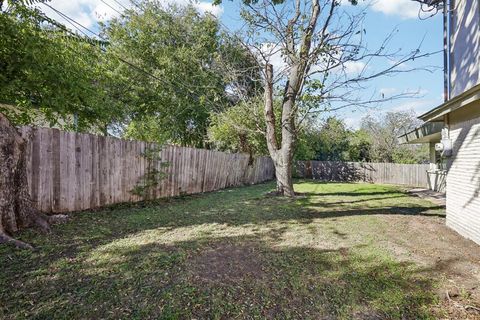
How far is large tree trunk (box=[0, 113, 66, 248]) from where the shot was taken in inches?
123

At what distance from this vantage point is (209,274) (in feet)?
8.02

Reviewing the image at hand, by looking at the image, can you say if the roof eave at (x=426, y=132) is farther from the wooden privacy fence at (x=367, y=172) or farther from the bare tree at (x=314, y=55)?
the wooden privacy fence at (x=367, y=172)

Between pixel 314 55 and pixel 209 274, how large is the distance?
5.22 m

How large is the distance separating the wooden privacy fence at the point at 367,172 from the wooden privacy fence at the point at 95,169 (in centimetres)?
1160

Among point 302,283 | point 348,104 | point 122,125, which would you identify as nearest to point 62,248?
point 302,283

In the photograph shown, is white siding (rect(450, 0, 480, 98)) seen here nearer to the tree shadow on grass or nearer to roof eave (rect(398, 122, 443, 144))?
roof eave (rect(398, 122, 443, 144))

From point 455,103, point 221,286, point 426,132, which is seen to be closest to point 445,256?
point 455,103

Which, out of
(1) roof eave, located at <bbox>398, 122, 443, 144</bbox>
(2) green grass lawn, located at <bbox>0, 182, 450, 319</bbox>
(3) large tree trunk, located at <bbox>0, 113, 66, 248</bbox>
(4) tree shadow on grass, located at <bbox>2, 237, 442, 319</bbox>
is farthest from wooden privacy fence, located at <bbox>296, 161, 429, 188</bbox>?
(3) large tree trunk, located at <bbox>0, 113, 66, 248</bbox>

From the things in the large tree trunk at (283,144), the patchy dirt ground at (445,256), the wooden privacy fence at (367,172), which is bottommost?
the patchy dirt ground at (445,256)

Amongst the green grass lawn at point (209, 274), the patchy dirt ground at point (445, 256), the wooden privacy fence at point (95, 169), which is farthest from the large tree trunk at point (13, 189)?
the patchy dirt ground at point (445, 256)

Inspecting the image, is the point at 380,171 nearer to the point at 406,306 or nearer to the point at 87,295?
the point at 406,306

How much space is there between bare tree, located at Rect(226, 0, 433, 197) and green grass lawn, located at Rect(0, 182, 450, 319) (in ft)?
10.9

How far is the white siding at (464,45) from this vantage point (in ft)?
14.8

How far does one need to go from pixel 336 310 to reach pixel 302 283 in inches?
15.8
